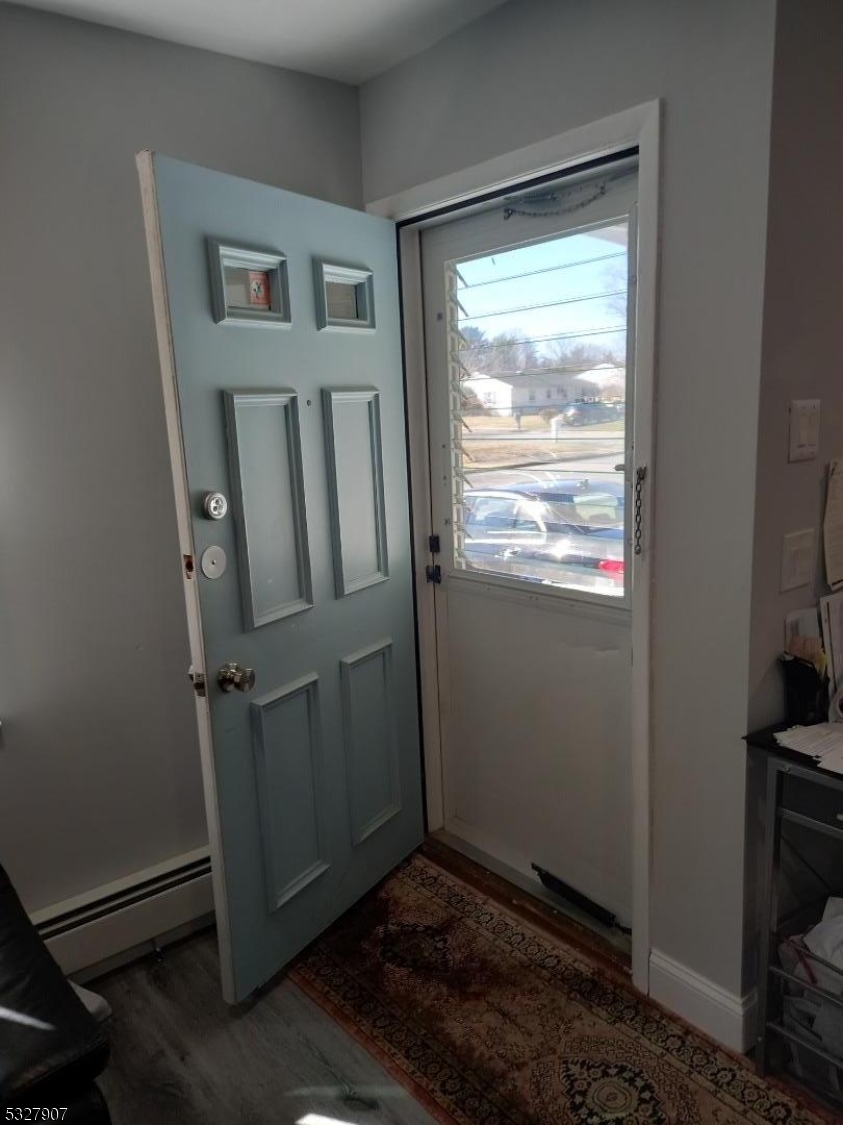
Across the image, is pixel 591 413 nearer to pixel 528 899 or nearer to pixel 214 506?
pixel 214 506

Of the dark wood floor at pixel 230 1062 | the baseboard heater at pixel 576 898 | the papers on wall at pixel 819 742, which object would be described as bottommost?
the dark wood floor at pixel 230 1062

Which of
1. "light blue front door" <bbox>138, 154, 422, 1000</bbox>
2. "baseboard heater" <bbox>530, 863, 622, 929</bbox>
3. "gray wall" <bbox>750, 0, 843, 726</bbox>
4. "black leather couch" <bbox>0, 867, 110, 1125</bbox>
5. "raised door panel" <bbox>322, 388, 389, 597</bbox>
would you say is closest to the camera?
"black leather couch" <bbox>0, 867, 110, 1125</bbox>

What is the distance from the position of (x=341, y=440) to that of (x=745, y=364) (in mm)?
989

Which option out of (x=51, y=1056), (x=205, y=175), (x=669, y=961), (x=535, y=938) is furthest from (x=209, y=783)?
(x=205, y=175)

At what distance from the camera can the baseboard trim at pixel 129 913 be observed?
6.36 feet

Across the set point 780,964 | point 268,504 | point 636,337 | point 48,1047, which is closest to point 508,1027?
point 780,964

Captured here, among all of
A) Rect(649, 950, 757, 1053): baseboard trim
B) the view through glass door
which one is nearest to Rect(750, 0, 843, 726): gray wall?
the view through glass door

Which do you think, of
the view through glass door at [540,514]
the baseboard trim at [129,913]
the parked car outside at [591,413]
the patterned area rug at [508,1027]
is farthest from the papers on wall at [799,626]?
the baseboard trim at [129,913]

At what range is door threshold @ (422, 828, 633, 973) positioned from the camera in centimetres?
203

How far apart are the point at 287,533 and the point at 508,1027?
1267 mm

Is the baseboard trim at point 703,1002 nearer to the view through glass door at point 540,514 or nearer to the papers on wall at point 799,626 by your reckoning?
the view through glass door at point 540,514

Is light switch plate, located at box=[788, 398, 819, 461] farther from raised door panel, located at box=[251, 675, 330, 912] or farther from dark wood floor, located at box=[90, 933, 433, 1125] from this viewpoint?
dark wood floor, located at box=[90, 933, 433, 1125]

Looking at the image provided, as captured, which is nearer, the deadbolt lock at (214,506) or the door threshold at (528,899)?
the deadbolt lock at (214,506)

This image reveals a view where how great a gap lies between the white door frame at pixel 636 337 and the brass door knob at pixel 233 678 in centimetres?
78
